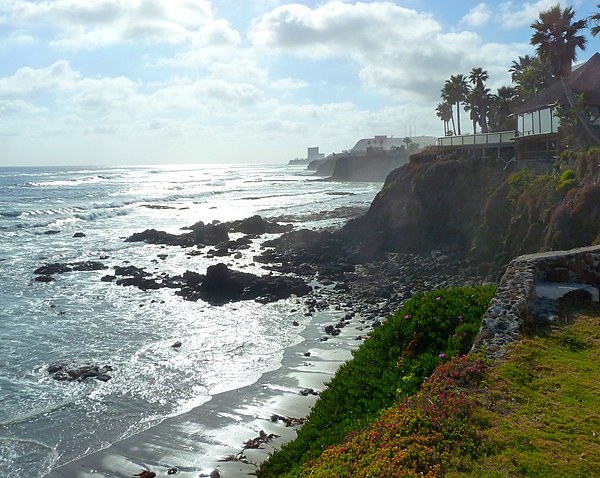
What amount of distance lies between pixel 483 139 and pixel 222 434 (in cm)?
3605

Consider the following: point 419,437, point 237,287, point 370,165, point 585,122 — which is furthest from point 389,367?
point 370,165

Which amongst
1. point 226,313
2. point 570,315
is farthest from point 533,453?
point 226,313

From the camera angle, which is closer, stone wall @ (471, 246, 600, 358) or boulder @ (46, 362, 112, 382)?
stone wall @ (471, 246, 600, 358)

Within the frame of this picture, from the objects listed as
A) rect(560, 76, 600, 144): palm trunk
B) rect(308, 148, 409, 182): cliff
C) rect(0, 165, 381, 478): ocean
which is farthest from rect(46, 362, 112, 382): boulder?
rect(308, 148, 409, 182): cliff

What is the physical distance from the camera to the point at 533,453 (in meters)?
7.12

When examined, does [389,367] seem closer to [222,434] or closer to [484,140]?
[222,434]

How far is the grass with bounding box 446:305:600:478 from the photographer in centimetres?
691

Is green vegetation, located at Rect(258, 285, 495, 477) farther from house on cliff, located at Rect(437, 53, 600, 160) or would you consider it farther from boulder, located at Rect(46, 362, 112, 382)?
house on cliff, located at Rect(437, 53, 600, 160)

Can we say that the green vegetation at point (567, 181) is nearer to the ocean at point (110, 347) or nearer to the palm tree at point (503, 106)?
the ocean at point (110, 347)

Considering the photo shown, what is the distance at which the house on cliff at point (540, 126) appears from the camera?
37281 mm

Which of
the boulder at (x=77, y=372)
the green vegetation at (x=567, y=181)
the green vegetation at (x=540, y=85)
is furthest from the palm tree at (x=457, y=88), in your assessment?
the boulder at (x=77, y=372)

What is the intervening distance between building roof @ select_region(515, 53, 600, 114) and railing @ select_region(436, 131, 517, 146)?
2.48 m

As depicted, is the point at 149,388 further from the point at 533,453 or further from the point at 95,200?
the point at 95,200

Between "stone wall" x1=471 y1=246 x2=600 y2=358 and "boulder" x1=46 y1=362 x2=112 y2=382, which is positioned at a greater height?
"stone wall" x1=471 y1=246 x2=600 y2=358
